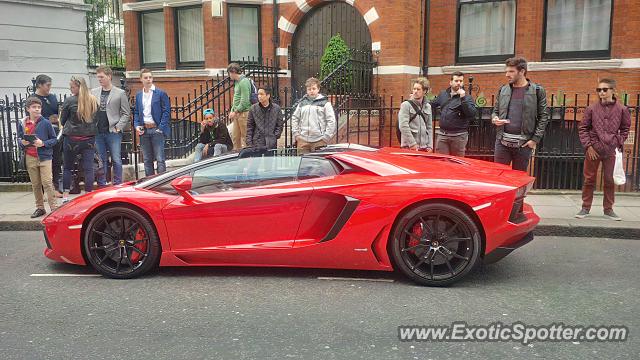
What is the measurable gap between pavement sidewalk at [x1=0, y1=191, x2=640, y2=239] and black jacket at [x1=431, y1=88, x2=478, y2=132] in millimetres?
1589

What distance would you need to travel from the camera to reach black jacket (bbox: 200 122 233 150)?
9.43 meters

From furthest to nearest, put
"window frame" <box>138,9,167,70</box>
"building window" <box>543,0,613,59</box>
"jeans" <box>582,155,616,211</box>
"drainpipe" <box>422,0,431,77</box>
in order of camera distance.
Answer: "window frame" <box>138,9,167,70</box>
"drainpipe" <box>422,0,431,77</box>
"building window" <box>543,0,613,59</box>
"jeans" <box>582,155,616,211</box>

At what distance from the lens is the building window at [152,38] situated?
52.2ft

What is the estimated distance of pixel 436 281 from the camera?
4723 millimetres

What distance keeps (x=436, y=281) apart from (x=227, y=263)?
186 centimetres

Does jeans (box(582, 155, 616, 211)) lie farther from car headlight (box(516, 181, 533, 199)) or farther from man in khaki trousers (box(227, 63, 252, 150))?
man in khaki trousers (box(227, 63, 252, 150))

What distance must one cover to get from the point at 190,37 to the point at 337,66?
5285 mm

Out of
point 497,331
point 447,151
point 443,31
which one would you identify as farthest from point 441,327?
point 443,31

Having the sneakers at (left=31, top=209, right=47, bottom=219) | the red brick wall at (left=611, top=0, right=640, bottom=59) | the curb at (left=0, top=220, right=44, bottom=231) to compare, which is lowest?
the curb at (left=0, top=220, right=44, bottom=231)

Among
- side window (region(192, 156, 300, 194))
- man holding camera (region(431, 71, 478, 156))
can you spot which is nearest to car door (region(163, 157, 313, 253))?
side window (region(192, 156, 300, 194))

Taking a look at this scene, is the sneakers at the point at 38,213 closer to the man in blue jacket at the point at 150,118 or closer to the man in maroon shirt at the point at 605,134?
the man in blue jacket at the point at 150,118

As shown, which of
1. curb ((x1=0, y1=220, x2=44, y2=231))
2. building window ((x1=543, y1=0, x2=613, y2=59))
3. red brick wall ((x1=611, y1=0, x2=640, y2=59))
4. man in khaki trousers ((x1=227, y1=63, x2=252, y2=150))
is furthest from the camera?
building window ((x1=543, y1=0, x2=613, y2=59))

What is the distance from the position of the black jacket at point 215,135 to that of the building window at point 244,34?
5737 millimetres

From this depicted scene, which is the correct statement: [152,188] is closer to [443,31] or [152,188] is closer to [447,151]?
[447,151]
